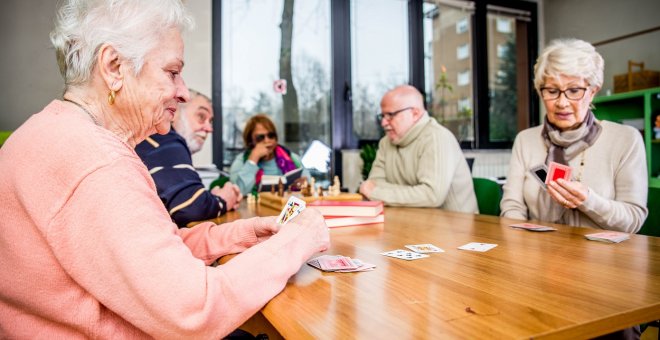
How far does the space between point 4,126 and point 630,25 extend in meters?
6.12

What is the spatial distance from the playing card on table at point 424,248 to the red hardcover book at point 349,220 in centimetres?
42

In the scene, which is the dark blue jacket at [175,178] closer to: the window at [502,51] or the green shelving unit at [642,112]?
the green shelving unit at [642,112]

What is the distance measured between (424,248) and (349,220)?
0.48 m

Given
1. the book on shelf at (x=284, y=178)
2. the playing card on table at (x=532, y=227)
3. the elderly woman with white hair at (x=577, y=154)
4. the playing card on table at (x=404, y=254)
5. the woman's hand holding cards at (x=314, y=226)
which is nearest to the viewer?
the woman's hand holding cards at (x=314, y=226)

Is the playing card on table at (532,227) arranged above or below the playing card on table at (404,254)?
Answer: above

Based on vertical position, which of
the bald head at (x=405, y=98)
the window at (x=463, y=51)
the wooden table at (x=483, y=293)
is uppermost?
the window at (x=463, y=51)

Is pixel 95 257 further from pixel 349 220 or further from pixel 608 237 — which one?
pixel 608 237

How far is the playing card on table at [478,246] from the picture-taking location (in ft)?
3.91

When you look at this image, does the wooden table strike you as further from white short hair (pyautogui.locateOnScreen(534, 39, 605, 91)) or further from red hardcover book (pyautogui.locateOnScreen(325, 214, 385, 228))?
white short hair (pyautogui.locateOnScreen(534, 39, 605, 91))

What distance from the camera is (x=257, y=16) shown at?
4320 mm

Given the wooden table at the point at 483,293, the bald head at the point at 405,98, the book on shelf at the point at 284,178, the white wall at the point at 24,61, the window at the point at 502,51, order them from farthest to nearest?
the window at the point at 502,51
the white wall at the point at 24,61
the book on shelf at the point at 284,178
the bald head at the point at 405,98
the wooden table at the point at 483,293

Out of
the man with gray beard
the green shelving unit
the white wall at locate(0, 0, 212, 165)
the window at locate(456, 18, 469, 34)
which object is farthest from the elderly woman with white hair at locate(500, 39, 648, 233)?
the window at locate(456, 18, 469, 34)

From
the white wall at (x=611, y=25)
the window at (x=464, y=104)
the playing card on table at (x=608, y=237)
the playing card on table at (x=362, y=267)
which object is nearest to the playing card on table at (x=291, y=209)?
the playing card on table at (x=362, y=267)

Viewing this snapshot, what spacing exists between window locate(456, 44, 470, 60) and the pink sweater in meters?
4.96
